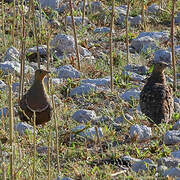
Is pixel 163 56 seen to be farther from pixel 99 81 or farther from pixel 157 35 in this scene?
→ pixel 99 81

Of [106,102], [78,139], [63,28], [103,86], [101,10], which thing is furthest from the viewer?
[101,10]

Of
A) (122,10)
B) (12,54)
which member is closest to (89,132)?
(12,54)

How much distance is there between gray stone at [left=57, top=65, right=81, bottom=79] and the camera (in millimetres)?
7273

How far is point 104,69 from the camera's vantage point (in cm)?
751

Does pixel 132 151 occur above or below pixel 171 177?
below

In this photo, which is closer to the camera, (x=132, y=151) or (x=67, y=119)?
(x=132, y=151)

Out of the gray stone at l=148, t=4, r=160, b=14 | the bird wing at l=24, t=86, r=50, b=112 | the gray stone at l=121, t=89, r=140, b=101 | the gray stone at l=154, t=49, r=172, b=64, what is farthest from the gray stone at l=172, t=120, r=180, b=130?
the gray stone at l=148, t=4, r=160, b=14

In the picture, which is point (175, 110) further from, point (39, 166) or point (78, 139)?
point (39, 166)

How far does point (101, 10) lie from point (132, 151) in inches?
208

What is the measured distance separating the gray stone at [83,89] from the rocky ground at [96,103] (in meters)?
0.01

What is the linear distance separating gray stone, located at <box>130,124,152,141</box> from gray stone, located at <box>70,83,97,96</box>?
5.26ft

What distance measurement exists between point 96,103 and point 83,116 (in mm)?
738

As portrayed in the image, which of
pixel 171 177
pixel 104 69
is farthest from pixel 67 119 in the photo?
pixel 171 177

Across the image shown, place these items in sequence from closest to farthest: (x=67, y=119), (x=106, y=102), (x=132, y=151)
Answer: (x=132, y=151) → (x=67, y=119) → (x=106, y=102)
